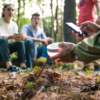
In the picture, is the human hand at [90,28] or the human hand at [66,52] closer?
the human hand at [66,52]

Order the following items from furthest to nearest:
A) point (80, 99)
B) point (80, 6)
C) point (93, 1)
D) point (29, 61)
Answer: point (29, 61)
point (80, 6)
point (93, 1)
point (80, 99)

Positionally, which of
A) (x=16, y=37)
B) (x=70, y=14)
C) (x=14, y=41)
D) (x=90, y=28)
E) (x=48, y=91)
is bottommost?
(x=48, y=91)

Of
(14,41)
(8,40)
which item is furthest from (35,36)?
(8,40)

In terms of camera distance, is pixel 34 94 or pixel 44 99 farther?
pixel 34 94

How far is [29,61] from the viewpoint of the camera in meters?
3.36

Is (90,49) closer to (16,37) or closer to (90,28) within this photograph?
(90,28)

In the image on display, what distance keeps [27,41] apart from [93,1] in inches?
78.0

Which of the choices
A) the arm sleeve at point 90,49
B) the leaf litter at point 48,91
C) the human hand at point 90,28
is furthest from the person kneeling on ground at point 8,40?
the arm sleeve at point 90,49

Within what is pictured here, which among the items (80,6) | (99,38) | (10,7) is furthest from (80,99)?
(10,7)

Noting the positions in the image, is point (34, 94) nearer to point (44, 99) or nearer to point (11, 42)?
point (44, 99)

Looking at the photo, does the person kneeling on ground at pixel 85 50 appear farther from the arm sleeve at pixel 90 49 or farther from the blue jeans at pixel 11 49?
the blue jeans at pixel 11 49

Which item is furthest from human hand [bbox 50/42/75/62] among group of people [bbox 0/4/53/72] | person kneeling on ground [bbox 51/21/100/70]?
group of people [bbox 0/4/53/72]

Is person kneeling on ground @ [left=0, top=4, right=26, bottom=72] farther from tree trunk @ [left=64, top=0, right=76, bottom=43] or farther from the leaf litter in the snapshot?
tree trunk @ [left=64, top=0, right=76, bottom=43]

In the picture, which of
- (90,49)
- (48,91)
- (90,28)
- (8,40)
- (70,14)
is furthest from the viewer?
(70,14)
